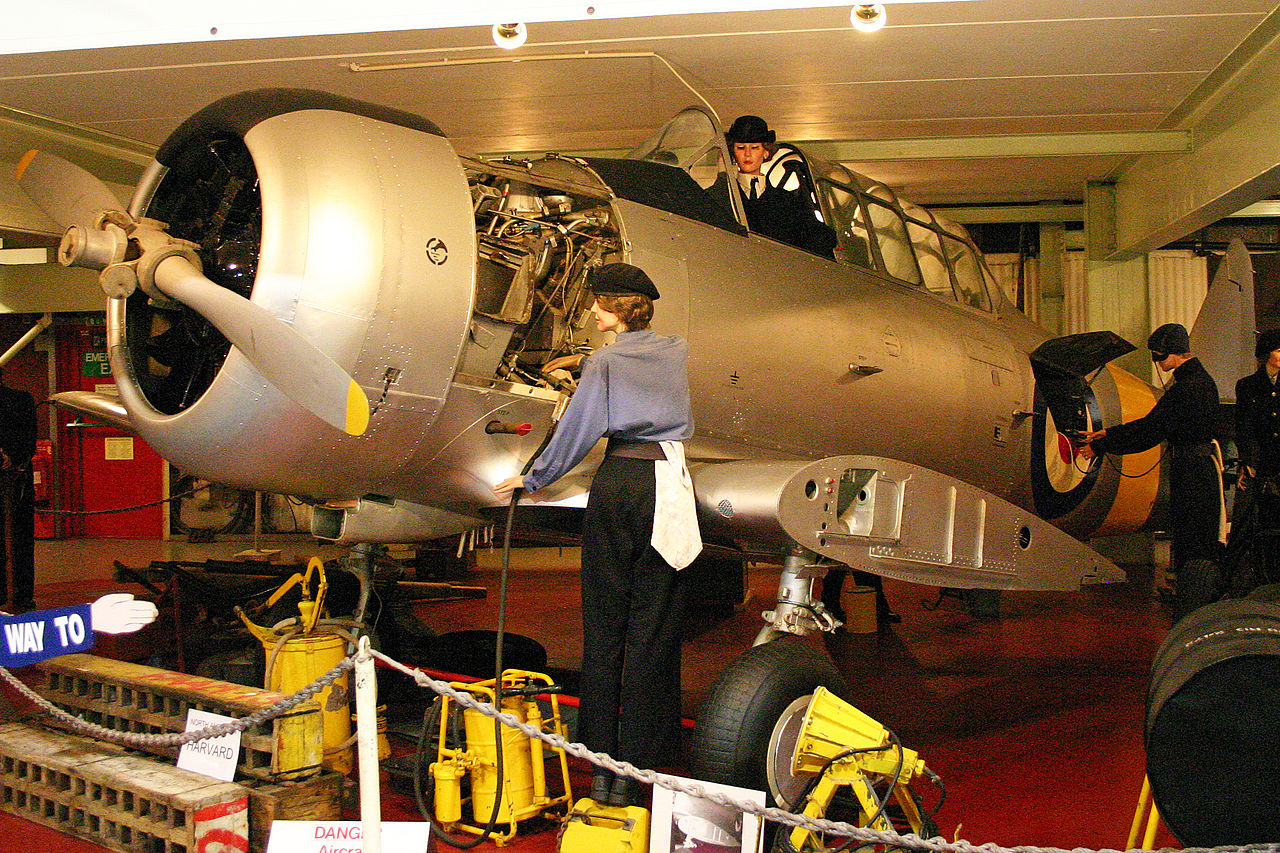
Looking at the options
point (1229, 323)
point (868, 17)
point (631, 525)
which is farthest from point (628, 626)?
point (1229, 323)

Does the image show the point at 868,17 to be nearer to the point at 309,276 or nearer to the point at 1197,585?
the point at 309,276

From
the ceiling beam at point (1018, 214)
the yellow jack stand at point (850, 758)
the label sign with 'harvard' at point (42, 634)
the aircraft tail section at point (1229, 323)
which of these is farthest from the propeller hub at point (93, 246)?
the ceiling beam at point (1018, 214)

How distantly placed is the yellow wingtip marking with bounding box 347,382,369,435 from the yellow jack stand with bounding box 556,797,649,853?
Result: 1.32 metres

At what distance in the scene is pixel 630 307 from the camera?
3.35 metres

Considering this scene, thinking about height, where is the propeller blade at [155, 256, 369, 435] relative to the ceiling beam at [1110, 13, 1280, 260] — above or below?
below

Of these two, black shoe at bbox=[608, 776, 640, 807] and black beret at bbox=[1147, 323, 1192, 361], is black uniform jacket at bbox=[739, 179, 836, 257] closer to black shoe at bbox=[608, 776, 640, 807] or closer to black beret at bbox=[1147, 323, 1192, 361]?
black beret at bbox=[1147, 323, 1192, 361]

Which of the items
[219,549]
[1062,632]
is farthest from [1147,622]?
[219,549]

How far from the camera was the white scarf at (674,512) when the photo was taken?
127 inches

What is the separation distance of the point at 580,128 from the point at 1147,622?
6.00 meters

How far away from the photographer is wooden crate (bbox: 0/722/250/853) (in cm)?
295

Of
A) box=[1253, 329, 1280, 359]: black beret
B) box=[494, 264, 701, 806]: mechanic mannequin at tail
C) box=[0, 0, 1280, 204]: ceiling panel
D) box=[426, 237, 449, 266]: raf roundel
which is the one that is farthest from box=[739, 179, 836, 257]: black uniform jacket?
box=[1253, 329, 1280, 359]: black beret

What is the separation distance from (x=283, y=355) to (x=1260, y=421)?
4.63 m

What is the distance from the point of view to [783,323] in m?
4.41

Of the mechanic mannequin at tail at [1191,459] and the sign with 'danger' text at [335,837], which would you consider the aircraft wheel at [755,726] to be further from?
the mechanic mannequin at tail at [1191,459]
